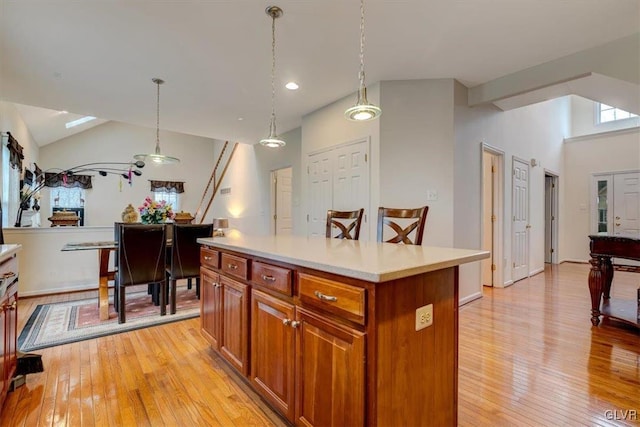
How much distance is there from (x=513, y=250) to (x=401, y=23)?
373 centimetres

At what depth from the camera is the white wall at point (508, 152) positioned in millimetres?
3588

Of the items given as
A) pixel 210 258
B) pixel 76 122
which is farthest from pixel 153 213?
pixel 76 122

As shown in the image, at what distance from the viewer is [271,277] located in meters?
1.54

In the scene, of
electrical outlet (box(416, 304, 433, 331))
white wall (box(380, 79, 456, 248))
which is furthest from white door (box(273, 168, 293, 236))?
electrical outlet (box(416, 304, 433, 331))

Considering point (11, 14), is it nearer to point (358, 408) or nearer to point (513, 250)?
point (358, 408)

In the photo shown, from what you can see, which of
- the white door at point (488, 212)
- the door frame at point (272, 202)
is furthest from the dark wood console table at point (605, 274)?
the door frame at point (272, 202)

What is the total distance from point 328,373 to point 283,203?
17.7ft

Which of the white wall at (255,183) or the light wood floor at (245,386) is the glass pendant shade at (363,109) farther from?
the white wall at (255,183)

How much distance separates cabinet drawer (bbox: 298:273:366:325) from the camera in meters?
1.06

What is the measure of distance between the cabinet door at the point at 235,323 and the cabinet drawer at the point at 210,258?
0.14 m

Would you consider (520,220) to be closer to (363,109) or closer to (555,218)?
(555,218)

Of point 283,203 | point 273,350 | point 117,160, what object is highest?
point 117,160

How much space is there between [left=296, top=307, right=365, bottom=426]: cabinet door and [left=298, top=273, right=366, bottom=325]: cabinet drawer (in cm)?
6

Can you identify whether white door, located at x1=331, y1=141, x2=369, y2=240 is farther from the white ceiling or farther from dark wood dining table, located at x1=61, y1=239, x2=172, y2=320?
dark wood dining table, located at x1=61, y1=239, x2=172, y2=320
